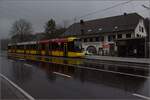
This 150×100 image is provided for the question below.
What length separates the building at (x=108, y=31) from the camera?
49.0 meters

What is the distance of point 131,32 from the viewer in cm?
4853

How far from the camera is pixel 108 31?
52562 mm

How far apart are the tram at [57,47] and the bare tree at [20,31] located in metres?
49.2

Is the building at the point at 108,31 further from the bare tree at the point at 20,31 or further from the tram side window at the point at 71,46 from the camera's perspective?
the bare tree at the point at 20,31

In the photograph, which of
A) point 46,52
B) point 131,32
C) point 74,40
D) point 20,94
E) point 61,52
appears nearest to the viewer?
point 20,94

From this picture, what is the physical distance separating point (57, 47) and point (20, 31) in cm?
6753

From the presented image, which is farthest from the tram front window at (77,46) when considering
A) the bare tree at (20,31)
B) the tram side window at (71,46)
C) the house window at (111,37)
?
the bare tree at (20,31)

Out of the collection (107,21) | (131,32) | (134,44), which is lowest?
(134,44)

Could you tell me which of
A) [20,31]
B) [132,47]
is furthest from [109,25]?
[20,31]

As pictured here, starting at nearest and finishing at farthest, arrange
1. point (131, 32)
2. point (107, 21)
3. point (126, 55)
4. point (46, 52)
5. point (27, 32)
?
point (126, 55), point (46, 52), point (131, 32), point (107, 21), point (27, 32)

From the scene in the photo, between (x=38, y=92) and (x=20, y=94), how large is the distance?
78 cm

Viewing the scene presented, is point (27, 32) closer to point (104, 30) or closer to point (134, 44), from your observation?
point (104, 30)

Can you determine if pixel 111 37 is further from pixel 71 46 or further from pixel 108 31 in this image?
pixel 71 46

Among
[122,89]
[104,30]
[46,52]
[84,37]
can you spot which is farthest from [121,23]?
[122,89]
